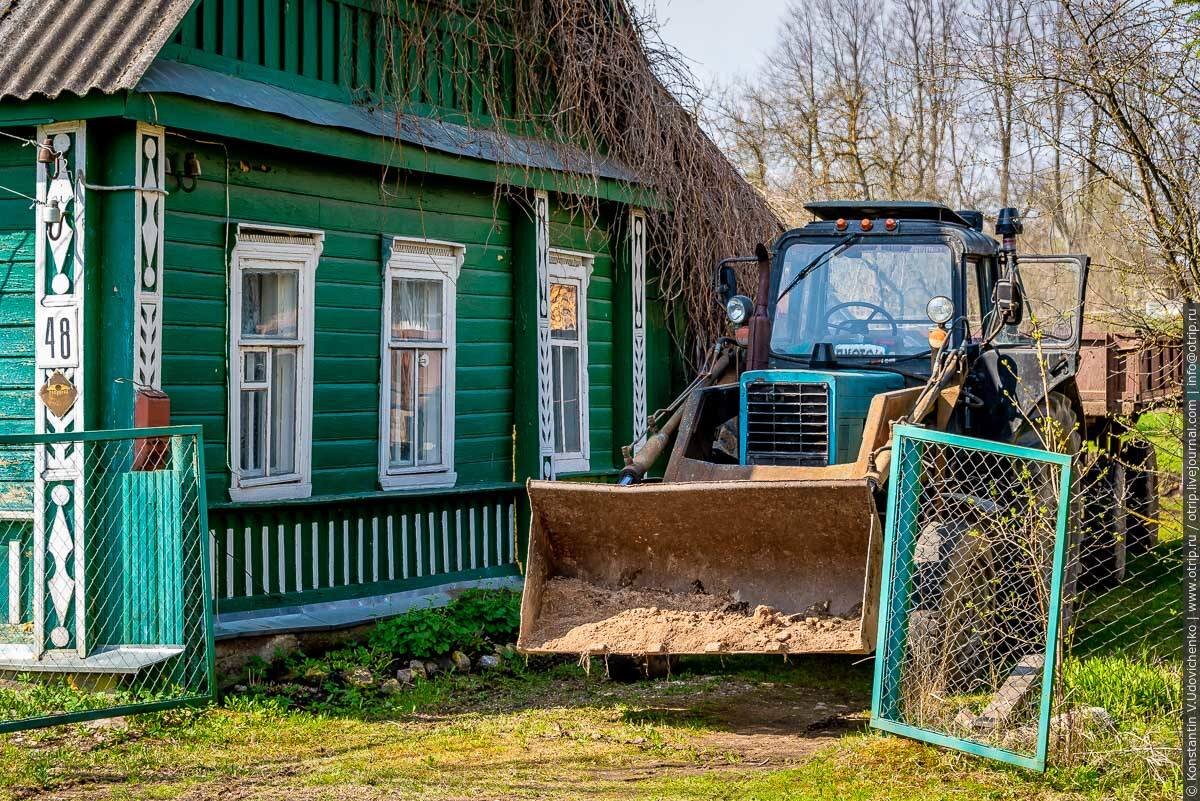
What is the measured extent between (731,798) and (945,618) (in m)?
1.52

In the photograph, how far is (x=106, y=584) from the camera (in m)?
7.53

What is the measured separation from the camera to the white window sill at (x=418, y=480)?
961 centimetres

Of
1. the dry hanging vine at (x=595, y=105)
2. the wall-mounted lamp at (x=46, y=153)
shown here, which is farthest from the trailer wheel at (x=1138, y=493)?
the wall-mounted lamp at (x=46, y=153)

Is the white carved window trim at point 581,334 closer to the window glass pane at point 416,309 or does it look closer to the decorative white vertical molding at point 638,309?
the decorative white vertical molding at point 638,309

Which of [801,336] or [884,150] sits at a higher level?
[884,150]

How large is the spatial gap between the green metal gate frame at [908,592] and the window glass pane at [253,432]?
4116mm

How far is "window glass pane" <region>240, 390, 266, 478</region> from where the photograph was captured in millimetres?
8539

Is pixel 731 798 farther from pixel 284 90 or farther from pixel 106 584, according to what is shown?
pixel 284 90

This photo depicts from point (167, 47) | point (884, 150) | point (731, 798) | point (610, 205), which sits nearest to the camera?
point (731, 798)

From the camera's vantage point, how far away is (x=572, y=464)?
38.0ft

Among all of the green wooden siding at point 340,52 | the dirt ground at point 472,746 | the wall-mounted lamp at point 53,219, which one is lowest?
the dirt ground at point 472,746

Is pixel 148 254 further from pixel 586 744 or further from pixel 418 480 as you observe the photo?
pixel 586 744

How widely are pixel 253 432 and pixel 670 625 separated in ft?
10.3

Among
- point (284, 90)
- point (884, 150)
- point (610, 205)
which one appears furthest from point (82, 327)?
point (884, 150)
